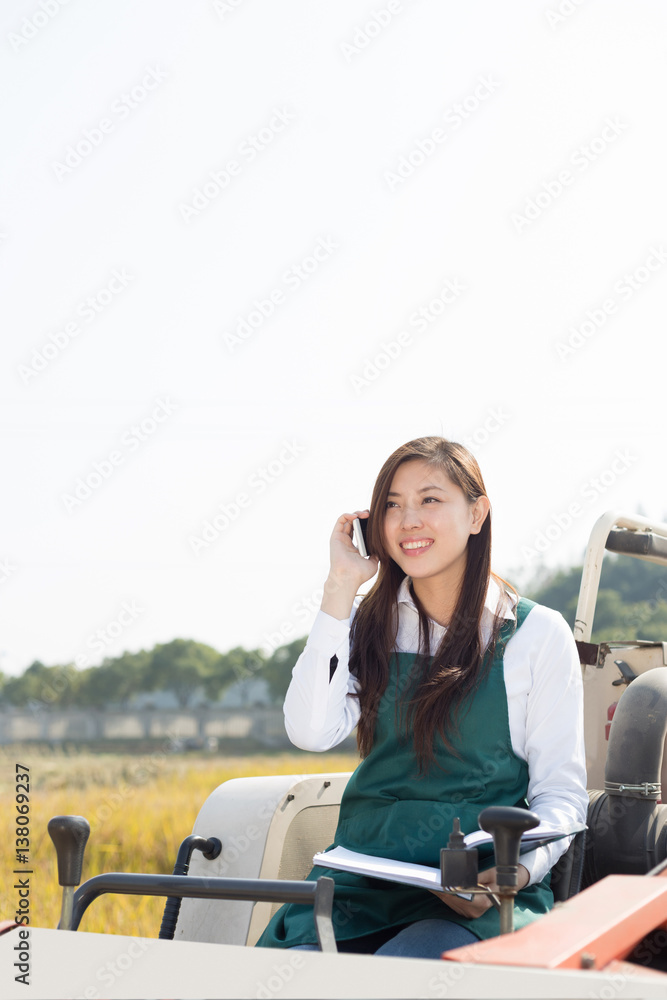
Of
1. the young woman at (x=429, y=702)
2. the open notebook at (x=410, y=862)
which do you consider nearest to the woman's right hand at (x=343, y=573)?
the young woman at (x=429, y=702)

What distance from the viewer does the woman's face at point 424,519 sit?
2418 mm

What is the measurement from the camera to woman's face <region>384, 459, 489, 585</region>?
2418 mm

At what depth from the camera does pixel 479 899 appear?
1.94 meters

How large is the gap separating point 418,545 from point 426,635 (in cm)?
24

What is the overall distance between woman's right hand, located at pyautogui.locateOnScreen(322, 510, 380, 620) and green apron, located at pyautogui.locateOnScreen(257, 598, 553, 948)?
0.80ft

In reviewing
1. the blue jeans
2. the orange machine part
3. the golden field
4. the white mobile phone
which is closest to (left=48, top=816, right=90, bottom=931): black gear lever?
the blue jeans

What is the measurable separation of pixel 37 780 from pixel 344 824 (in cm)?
1014

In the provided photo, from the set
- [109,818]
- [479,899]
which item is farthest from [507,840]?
[109,818]

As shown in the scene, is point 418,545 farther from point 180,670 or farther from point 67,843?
point 180,670

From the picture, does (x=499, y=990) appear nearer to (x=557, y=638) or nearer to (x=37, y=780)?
(x=557, y=638)

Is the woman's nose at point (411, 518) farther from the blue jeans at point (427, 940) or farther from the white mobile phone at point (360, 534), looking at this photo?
the blue jeans at point (427, 940)

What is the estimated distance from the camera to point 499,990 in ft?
4.03

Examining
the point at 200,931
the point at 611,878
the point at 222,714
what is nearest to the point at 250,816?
the point at 200,931

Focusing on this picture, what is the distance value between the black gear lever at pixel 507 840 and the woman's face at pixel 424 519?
97 cm
